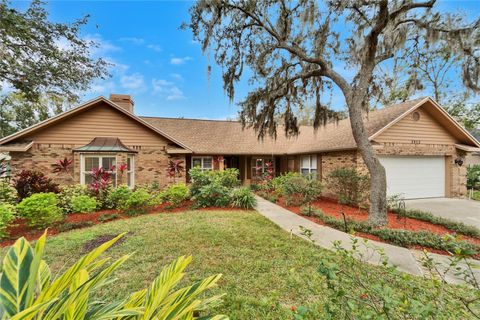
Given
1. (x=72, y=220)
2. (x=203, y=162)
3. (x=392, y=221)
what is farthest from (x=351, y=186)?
(x=72, y=220)

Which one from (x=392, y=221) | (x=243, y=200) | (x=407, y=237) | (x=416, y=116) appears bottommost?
(x=392, y=221)

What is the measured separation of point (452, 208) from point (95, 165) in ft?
51.2

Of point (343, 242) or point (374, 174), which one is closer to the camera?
point (343, 242)

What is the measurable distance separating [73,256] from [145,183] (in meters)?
6.50

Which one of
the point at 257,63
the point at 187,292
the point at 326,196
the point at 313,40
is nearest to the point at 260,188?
the point at 326,196

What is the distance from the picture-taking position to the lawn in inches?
114

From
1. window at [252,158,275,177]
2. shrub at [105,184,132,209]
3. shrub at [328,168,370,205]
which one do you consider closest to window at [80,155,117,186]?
shrub at [105,184,132,209]

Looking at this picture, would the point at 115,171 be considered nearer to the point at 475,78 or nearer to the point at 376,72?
the point at 376,72

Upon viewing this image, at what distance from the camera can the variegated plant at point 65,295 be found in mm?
966

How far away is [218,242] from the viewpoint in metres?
4.95

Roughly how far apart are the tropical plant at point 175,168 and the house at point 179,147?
0.29m

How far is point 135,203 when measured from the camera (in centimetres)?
802

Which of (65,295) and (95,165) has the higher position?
(95,165)

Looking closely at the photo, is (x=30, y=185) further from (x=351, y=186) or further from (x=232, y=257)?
(x=351, y=186)
